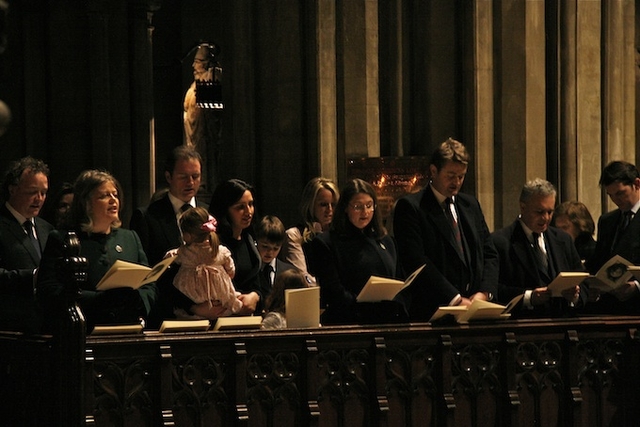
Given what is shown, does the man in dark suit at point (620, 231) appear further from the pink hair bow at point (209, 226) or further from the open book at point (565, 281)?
the pink hair bow at point (209, 226)

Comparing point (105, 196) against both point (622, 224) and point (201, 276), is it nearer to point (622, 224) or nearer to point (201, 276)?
point (201, 276)

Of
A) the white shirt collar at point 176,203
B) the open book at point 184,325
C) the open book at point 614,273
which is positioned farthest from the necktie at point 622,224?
the open book at point 184,325

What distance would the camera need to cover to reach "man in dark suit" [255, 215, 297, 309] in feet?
26.8

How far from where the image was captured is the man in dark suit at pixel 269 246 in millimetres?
8180

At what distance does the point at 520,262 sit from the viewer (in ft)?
27.1

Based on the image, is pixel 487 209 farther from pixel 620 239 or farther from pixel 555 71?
pixel 620 239

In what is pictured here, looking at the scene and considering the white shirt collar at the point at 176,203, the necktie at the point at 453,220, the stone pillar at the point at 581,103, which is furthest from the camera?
the stone pillar at the point at 581,103

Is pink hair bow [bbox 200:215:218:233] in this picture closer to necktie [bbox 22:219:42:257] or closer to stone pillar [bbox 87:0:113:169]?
necktie [bbox 22:219:42:257]

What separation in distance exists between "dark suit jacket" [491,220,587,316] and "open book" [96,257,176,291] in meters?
2.47

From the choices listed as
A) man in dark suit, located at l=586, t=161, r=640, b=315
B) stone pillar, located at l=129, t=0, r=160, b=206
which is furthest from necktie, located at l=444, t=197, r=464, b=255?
stone pillar, located at l=129, t=0, r=160, b=206

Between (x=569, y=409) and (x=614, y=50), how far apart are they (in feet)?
21.9

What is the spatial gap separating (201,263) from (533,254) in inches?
85.0

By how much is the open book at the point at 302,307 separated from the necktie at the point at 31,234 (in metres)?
1.43

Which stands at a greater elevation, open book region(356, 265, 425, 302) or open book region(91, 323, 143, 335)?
open book region(356, 265, 425, 302)
